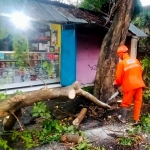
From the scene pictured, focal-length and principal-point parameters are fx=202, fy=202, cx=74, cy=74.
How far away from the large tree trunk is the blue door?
6.57ft

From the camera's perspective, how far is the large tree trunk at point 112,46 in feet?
20.9

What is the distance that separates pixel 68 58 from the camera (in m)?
8.52

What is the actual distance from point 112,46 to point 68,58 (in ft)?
8.48

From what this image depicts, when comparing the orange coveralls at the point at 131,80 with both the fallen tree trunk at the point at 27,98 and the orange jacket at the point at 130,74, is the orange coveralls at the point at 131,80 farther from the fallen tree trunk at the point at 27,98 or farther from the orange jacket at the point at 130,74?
the fallen tree trunk at the point at 27,98

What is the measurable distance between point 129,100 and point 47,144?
2.26 meters

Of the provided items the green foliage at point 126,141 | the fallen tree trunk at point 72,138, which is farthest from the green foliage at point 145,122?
the fallen tree trunk at point 72,138

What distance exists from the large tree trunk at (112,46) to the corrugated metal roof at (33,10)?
206 cm

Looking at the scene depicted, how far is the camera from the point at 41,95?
3678 millimetres

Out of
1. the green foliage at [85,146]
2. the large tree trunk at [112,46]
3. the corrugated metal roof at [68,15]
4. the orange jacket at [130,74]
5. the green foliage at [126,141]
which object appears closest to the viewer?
the green foliage at [85,146]

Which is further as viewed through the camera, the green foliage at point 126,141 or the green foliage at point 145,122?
the green foliage at point 145,122

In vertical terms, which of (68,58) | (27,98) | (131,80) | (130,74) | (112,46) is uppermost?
(112,46)

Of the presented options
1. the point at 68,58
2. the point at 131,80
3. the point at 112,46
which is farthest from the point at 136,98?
the point at 68,58

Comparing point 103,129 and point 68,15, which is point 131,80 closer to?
point 103,129

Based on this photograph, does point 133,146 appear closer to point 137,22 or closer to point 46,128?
point 46,128
